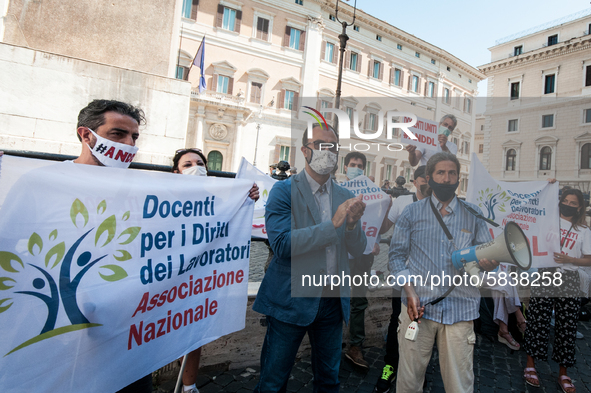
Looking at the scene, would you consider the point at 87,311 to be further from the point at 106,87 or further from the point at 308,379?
the point at 106,87

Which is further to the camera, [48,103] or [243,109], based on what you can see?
[243,109]

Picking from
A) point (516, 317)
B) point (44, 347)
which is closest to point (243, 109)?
point (516, 317)

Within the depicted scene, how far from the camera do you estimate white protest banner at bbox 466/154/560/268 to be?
2713 mm

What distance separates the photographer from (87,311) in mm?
1622

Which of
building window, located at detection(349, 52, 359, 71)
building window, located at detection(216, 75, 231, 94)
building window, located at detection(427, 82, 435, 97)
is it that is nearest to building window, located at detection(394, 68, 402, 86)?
building window, located at detection(427, 82, 435, 97)

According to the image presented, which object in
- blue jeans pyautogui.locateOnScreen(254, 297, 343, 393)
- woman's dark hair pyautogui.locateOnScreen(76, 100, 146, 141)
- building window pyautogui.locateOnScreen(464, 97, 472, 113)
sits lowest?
blue jeans pyautogui.locateOnScreen(254, 297, 343, 393)

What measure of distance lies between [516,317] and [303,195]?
365 cm

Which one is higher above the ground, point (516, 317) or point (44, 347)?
point (44, 347)

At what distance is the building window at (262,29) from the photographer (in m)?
27.3

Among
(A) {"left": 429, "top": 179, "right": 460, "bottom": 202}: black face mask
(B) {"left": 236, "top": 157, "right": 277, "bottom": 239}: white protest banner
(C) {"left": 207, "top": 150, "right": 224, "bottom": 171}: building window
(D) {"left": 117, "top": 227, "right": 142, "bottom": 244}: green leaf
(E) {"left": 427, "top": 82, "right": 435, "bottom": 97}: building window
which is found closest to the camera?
(D) {"left": 117, "top": 227, "right": 142, "bottom": 244}: green leaf

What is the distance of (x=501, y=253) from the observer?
184 cm

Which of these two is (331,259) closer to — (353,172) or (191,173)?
(353,172)

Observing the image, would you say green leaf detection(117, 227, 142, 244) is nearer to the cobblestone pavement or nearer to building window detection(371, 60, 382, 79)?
the cobblestone pavement

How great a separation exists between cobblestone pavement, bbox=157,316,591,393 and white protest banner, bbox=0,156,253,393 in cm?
78
